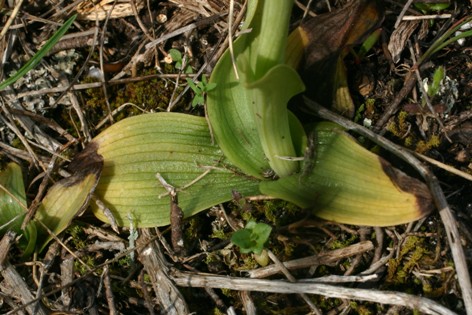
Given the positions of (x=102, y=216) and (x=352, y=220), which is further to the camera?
(x=102, y=216)

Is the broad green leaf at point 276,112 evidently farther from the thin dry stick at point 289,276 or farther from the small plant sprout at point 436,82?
the small plant sprout at point 436,82

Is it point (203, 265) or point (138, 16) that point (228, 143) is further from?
point (138, 16)

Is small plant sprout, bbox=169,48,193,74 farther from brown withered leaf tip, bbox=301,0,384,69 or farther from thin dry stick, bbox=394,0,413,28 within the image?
thin dry stick, bbox=394,0,413,28

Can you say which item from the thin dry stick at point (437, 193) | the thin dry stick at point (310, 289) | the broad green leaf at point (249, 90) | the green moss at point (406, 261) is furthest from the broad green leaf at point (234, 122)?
the green moss at point (406, 261)

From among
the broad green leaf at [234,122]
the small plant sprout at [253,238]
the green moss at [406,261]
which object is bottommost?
the green moss at [406,261]

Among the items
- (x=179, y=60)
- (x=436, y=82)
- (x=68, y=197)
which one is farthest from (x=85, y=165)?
(x=436, y=82)

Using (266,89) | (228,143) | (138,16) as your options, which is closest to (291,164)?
(228,143)
